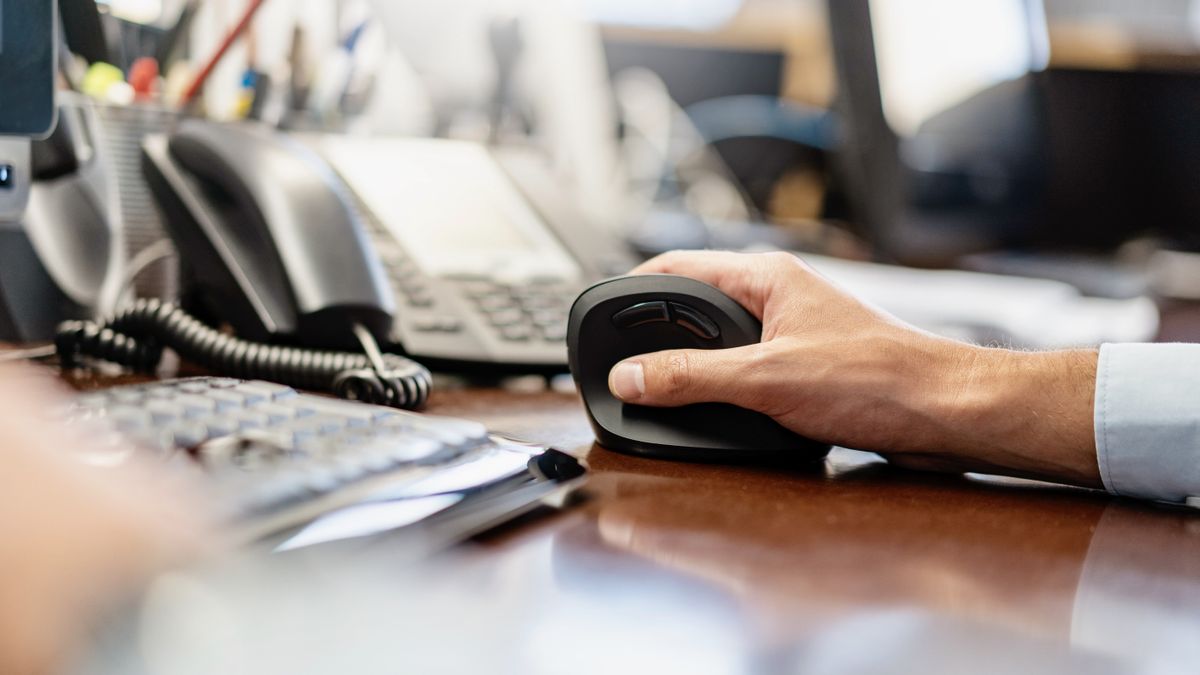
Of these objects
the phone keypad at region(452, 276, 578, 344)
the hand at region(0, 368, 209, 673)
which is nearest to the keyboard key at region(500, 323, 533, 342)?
the phone keypad at region(452, 276, 578, 344)

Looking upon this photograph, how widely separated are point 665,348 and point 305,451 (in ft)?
0.74

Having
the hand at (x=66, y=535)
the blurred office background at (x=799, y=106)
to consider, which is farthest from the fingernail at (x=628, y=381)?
the blurred office background at (x=799, y=106)

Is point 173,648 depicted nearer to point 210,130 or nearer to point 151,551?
point 151,551

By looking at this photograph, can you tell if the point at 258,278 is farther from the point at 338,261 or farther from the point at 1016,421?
the point at 1016,421

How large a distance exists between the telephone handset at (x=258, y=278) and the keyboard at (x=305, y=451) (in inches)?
7.3

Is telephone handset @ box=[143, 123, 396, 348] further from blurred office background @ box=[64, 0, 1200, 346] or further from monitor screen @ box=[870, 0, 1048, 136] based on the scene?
monitor screen @ box=[870, 0, 1048, 136]

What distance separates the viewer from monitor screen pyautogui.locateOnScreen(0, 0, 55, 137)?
1.75 ft

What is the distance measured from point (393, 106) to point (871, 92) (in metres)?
0.58

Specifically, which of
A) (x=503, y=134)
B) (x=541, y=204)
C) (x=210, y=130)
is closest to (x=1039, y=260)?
(x=503, y=134)

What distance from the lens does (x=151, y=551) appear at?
10.3 inches

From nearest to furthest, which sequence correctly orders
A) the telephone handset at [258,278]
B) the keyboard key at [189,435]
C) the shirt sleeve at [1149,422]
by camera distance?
the keyboard key at [189,435], the shirt sleeve at [1149,422], the telephone handset at [258,278]

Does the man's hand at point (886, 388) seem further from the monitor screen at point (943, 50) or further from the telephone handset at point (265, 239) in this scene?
the monitor screen at point (943, 50)

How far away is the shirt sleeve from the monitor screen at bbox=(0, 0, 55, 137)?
0.56 metres

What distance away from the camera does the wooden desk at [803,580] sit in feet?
0.91
